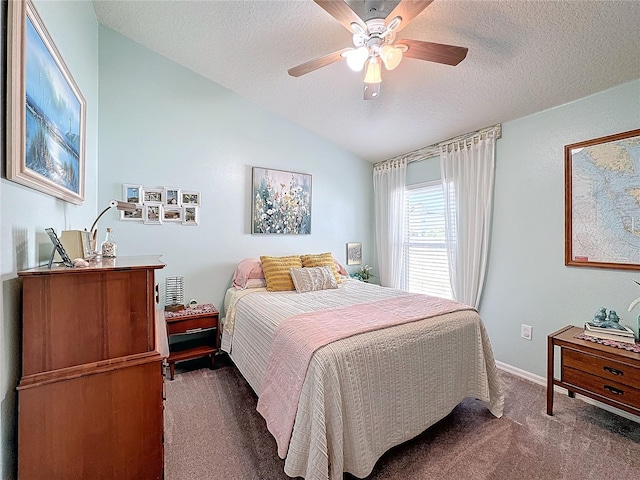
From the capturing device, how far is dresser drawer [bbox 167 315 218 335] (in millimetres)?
2487

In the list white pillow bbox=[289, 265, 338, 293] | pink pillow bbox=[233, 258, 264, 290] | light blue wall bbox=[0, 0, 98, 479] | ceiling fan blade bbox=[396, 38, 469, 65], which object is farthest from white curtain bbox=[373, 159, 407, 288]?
light blue wall bbox=[0, 0, 98, 479]

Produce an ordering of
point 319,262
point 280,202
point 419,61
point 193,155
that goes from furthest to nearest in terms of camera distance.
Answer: point 280,202, point 319,262, point 193,155, point 419,61

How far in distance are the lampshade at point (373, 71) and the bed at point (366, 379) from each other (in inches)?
A: 62.6

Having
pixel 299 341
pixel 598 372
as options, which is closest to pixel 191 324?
pixel 299 341

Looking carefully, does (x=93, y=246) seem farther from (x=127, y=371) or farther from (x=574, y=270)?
(x=574, y=270)

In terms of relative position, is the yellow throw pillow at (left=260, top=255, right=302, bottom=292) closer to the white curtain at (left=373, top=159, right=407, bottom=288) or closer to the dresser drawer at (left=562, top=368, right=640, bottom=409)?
the white curtain at (left=373, top=159, right=407, bottom=288)

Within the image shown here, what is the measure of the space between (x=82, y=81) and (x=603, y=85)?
12.5 feet

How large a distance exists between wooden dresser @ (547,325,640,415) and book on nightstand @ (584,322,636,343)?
0.10 meters

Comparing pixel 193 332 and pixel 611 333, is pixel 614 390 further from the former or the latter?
pixel 193 332

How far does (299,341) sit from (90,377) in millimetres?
908

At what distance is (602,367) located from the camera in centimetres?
180

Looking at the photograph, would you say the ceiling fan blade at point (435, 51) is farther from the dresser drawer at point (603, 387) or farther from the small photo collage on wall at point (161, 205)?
the small photo collage on wall at point (161, 205)

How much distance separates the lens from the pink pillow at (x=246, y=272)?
290cm

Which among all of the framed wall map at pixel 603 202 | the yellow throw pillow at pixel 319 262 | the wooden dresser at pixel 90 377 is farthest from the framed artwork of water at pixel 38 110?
the framed wall map at pixel 603 202
